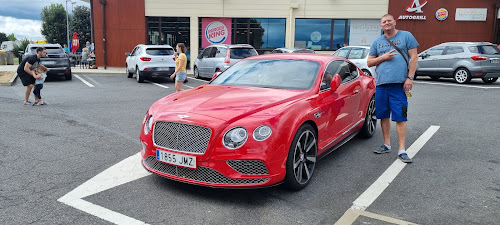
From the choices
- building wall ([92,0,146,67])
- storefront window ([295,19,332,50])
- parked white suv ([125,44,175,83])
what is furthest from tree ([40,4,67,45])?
parked white suv ([125,44,175,83])

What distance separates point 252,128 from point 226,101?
64 cm

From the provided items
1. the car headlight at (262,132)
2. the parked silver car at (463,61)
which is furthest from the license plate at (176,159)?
the parked silver car at (463,61)

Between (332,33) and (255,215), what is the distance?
21.7 m

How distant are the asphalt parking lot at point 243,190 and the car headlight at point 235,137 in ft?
1.93

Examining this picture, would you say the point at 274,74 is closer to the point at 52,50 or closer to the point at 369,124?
the point at 369,124

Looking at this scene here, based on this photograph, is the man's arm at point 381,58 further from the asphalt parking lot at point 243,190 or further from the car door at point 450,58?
the car door at point 450,58

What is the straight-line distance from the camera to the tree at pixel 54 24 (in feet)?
217

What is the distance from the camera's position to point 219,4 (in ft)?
76.7

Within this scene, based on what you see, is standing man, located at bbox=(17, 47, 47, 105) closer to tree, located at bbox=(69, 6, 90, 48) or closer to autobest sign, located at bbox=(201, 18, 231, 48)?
autobest sign, located at bbox=(201, 18, 231, 48)

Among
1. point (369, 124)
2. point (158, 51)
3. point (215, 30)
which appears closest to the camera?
point (369, 124)

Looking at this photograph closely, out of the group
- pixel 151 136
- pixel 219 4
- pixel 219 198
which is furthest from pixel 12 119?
pixel 219 4

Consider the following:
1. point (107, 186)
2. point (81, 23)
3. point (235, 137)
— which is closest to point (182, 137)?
point (235, 137)

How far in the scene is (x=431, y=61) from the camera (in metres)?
16.7

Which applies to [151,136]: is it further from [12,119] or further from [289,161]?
[12,119]
